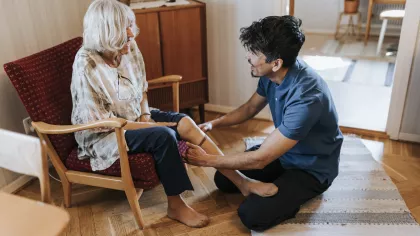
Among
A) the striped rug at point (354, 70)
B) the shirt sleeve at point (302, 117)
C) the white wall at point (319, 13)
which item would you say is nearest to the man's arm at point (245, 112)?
the shirt sleeve at point (302, 117)

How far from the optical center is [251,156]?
1.80 metres

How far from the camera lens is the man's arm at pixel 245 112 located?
215 cm

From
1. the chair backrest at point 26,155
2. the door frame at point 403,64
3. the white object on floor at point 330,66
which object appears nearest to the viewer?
the chair backrest at point 26,155

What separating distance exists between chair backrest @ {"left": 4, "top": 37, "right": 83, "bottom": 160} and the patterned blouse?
120 mm

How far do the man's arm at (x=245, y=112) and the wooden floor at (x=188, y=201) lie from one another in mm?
382

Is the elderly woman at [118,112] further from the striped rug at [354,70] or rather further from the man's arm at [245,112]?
the striped rug at [354,70]

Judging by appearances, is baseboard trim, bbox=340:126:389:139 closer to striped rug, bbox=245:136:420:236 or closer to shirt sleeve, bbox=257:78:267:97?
striped rug, bbox=245:136:420:236

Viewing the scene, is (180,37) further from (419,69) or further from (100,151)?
(419,69)

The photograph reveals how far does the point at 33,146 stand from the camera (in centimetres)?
116

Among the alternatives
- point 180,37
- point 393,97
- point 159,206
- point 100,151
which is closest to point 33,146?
point 100,151

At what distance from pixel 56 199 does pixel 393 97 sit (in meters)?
2.14

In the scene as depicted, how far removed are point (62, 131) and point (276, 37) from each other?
99cm

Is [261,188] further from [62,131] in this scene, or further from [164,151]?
[62,131]

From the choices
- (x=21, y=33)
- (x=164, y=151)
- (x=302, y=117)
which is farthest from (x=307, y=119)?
(x=21, y=33)
